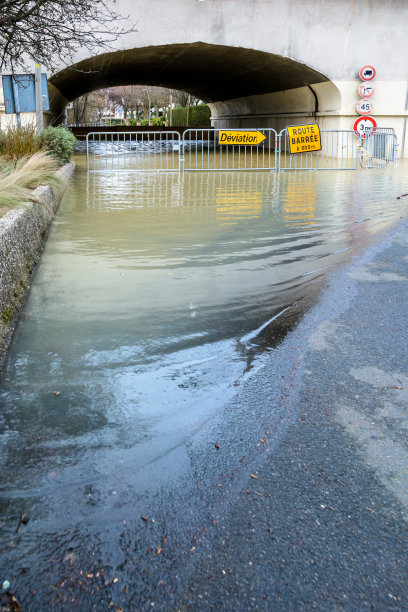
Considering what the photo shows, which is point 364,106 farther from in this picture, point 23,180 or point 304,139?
point 23,180

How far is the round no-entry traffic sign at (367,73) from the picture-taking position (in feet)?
71.0

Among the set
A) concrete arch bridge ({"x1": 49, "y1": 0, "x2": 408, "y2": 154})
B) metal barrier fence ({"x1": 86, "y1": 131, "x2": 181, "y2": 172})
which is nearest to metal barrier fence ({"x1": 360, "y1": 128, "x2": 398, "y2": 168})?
concrete arch bridge ({"x1": 49, "y1": 0, "x2": 408, "y2": 154})

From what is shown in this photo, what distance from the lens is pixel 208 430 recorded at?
297 cm

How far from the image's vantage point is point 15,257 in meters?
4.93

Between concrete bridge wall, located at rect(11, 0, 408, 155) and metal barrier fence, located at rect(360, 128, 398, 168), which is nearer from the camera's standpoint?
concrete bridge wall, located at rect(11, 0, 408, 155)

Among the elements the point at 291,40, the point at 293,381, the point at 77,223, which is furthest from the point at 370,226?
the point at 291,40

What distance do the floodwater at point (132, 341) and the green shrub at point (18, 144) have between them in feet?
8.20

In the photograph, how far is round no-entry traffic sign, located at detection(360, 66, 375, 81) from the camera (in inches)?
852

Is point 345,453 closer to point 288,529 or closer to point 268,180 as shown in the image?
point 288,529

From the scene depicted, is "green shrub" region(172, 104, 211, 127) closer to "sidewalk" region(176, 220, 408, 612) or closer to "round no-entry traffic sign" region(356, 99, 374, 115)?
"round no-entry traffic sign" region(356, 99, 374, 115)

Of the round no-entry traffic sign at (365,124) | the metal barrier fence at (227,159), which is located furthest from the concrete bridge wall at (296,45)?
the metal barrier fence at (227,159)

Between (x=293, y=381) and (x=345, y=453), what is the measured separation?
81 centimetres

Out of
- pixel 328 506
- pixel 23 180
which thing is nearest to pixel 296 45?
pixel 23 180

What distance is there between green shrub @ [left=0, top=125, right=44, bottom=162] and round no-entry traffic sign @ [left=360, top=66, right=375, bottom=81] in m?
14.0
